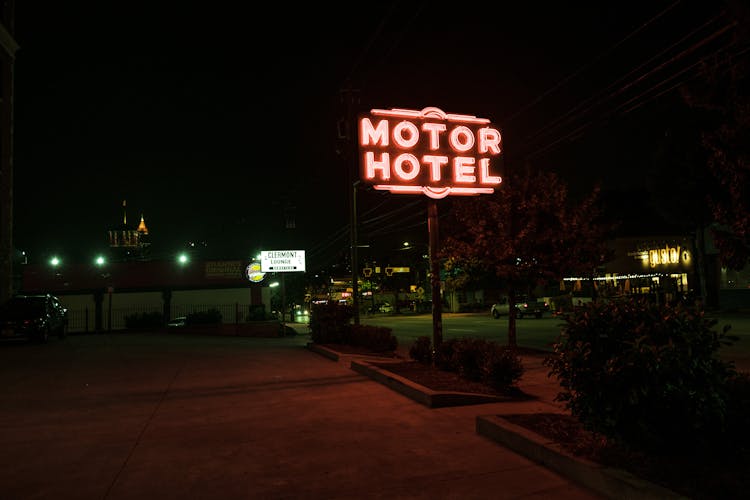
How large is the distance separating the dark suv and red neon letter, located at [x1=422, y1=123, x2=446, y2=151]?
16.6m

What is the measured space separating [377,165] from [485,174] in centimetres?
284

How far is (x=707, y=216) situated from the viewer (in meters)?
38.8

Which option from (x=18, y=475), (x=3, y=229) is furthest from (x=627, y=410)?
(x=3, y=229)

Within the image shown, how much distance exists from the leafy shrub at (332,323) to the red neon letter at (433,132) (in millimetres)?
7561

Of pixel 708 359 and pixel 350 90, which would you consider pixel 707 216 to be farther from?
pixel 708 359

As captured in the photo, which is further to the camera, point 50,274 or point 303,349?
point 50,274

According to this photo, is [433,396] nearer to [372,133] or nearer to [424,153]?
[424,153]

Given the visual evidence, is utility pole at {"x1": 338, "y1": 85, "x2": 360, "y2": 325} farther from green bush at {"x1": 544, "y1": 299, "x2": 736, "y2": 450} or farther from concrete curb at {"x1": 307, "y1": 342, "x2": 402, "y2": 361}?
green bush at {"x1": 544, "y1": 299, "x2": 736, "y2": 450}

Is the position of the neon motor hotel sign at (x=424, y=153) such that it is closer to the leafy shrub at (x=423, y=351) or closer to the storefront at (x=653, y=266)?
the leafy shrub at (x=423, y=351)

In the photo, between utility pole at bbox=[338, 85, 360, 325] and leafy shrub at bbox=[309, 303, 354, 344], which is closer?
utility pole at bbox=[338, 85, 360, 325]

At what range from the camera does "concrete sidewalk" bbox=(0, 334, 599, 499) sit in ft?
18.4

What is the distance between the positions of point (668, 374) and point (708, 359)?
18.6 inches

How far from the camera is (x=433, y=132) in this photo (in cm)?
1468

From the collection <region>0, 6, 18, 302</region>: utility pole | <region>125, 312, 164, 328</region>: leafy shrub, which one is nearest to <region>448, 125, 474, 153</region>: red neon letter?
<region>0, 6, 18, 302</region>: utility pole
